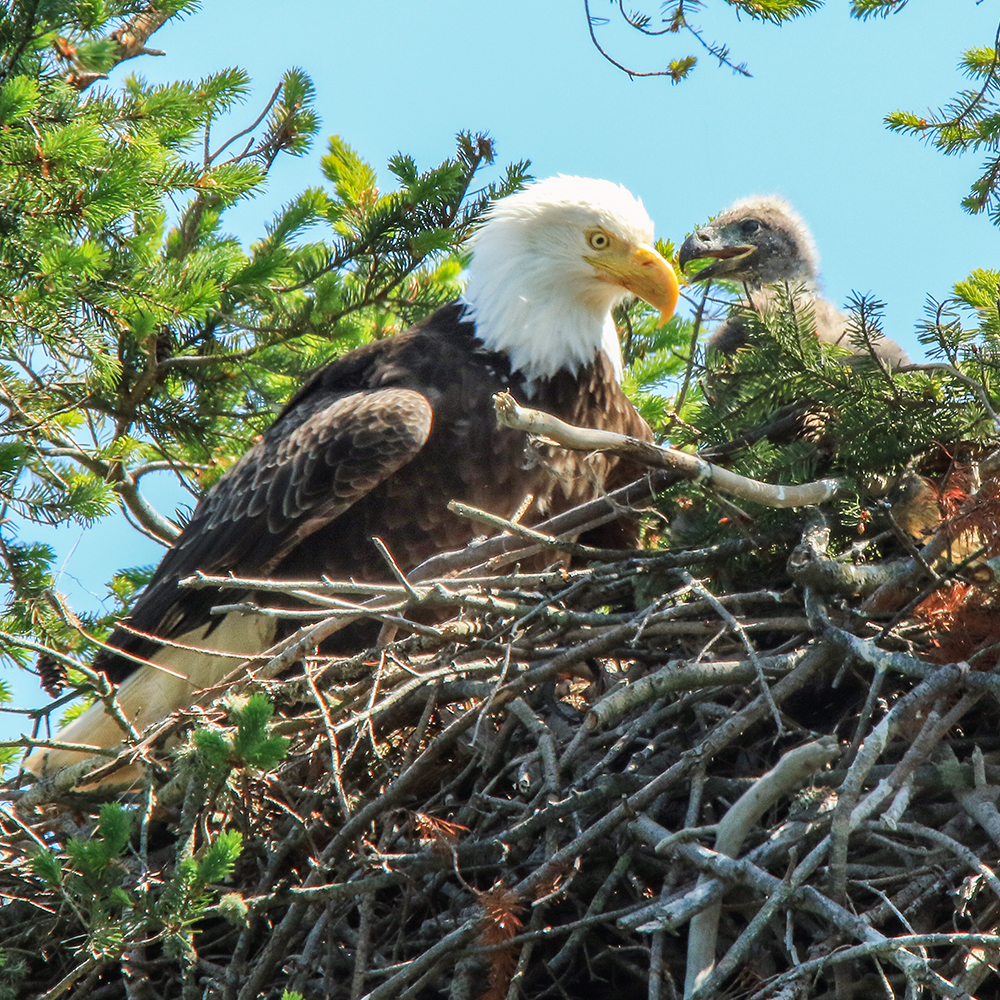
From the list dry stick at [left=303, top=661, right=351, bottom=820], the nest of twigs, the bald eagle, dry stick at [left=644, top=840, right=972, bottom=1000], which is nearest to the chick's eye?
the bald eagle

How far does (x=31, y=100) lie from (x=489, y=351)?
1737mm

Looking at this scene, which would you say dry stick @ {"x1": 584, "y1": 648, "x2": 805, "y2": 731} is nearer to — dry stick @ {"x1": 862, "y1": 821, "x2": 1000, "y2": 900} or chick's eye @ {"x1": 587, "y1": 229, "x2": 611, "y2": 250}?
dry stick @ {"x1": 862, "y1": 821, "x2": 1000, "y2": 900}

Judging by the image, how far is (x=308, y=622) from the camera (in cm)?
452

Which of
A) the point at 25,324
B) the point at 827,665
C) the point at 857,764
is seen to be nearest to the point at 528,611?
the point at 827,665

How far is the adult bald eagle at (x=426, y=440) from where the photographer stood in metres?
4.44

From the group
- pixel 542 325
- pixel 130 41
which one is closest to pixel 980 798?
pixel 542 325

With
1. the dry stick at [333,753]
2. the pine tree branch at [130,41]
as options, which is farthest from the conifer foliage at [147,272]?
the dry stick at [333,753]

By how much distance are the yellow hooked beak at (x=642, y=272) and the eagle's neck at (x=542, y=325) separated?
0.14 metres

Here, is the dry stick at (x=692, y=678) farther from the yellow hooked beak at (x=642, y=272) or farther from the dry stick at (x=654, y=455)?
the yellow hooked beak at (x=642, y=272)

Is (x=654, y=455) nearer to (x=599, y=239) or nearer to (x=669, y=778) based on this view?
(x=669, y=778)

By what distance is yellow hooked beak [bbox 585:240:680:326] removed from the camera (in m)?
4.63

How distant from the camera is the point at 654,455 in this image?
2941mm

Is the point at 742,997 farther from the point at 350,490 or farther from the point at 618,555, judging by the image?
the point at 350,490

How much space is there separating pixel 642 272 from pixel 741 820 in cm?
255
